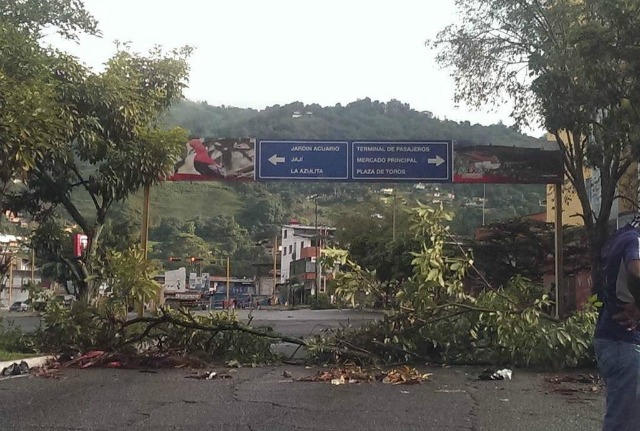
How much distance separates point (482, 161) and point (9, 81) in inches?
473

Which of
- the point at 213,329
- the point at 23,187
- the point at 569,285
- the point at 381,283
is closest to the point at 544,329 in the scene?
the point at 381,283

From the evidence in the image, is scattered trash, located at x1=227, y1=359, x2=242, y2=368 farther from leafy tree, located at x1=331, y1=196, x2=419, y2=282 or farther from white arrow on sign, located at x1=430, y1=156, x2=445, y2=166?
leafy tree, located at x1=331, y1=196, x2=419, y2=282

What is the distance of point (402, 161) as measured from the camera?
19531 mm

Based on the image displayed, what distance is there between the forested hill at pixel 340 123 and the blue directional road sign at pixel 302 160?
20.6 ft

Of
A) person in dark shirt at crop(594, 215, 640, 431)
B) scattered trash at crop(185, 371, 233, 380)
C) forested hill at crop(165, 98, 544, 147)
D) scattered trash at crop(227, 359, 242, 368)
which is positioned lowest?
scattered trash at crop(227, 359, 242, 368)

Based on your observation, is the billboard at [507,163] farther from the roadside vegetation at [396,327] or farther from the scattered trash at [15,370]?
the scattered trash at [15,370]

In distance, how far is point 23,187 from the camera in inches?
631

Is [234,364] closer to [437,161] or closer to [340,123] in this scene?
[437,161]

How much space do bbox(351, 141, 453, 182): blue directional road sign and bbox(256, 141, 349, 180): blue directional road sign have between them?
0.36 m

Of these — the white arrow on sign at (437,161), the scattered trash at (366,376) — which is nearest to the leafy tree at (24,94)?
the scattered trash at (366,376)

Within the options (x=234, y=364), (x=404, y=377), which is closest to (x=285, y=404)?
(x=404, y=377)

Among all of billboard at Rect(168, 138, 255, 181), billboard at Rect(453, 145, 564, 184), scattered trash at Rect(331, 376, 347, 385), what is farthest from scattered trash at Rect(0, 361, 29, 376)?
billboard at Rect(453, 145, 564, 184)

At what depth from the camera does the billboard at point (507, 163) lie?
19359mm

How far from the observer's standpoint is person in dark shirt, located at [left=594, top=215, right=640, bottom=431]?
425 centimetres
